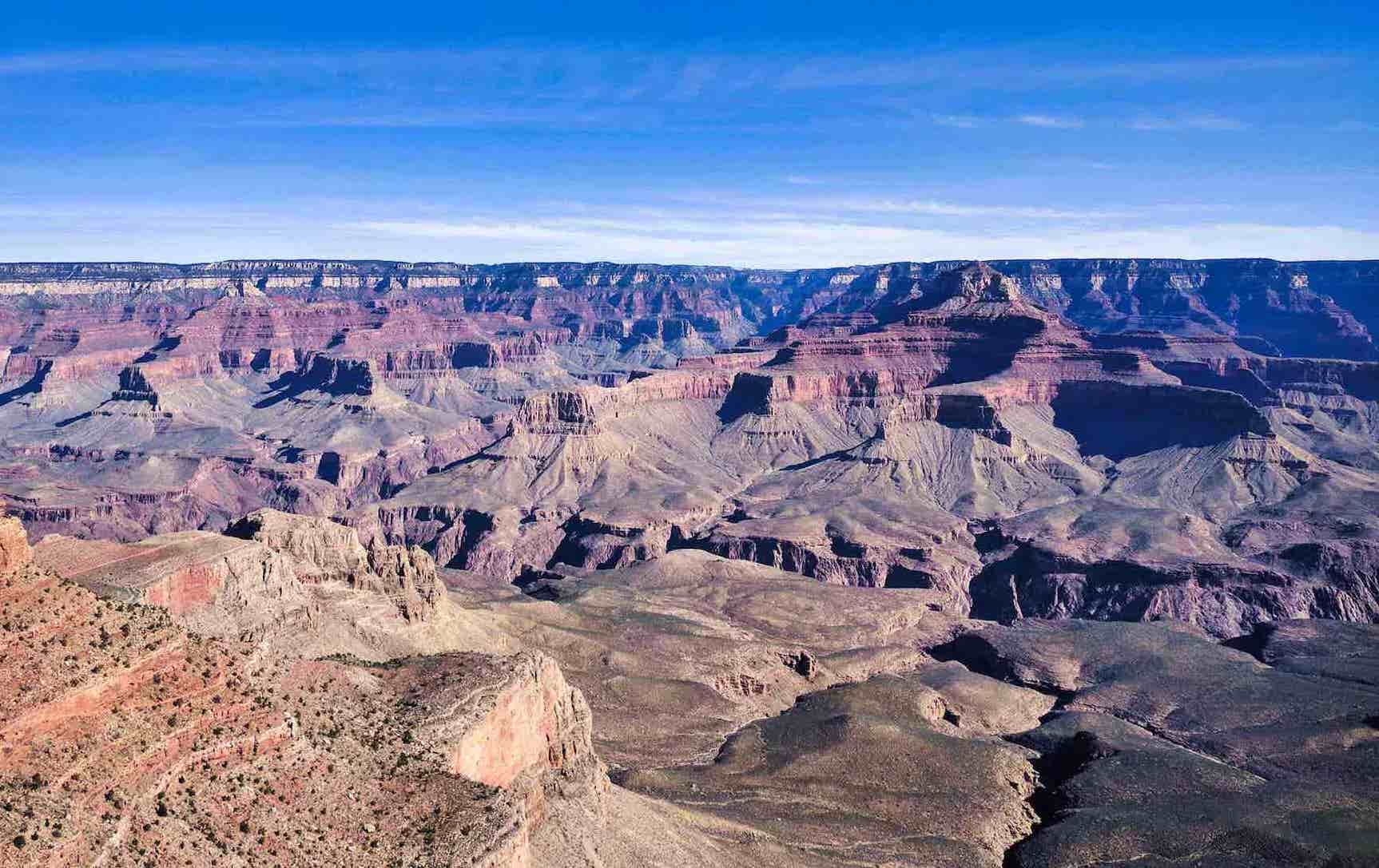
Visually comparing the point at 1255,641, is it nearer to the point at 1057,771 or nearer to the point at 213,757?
the point at 1057,771

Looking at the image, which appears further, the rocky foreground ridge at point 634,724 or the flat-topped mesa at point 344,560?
the flat-topped mesa at point 344,560

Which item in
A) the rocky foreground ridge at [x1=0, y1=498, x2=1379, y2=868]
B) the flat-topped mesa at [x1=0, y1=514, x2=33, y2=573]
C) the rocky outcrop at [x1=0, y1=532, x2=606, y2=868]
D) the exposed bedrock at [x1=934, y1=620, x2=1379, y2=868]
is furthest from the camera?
the exposed bedrock at [x1=934, y1=620, x2=1379, y2=868]

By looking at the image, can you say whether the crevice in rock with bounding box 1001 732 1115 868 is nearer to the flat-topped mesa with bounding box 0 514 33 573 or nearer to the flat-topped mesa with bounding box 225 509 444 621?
the flat-topped mesa with bounding box 225 509 444 621

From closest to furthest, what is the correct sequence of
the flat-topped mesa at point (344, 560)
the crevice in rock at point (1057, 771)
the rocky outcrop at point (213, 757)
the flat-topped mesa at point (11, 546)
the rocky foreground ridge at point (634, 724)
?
the rocky outcrop at point (213, 757)
the rocky foreground ridge at point (634, 724)
the flat-topped mesa at point (11, 546)
the crevice in rock at point (1057, 771)
the flat-topped mesa at point (344, 560)

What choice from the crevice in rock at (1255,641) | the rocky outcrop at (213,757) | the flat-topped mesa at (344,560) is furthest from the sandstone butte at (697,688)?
the crevice in rock at (1255,641)

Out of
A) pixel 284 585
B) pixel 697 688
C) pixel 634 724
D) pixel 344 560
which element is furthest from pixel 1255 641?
pixel 284 585

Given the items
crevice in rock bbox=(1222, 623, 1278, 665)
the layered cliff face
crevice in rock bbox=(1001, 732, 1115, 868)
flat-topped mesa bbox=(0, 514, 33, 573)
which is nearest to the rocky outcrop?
flat-topped mesa bbox=(0, 514, 33, 573)

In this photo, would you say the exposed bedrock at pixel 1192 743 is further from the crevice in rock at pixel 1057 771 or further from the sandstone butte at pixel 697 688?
the sandstone butte at pixel 697 688

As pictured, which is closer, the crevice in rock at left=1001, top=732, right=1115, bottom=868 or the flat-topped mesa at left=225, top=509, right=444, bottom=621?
the crevice in rock at left=1001, top=732, right=1115, bottom=868

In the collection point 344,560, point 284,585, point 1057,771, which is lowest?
point 1057,771

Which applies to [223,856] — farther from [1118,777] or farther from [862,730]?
[1118,777]

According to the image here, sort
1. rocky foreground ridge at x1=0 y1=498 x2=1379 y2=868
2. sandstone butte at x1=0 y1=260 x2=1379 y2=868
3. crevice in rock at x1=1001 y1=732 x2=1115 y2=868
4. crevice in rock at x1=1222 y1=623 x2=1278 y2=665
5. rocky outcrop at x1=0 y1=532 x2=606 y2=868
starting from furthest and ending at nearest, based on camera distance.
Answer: crevice in rock at x1=1222 y1=623 x2=1278 y2=665
crevice in rock at x1=1001 y1=732 x2=1115 y2=868
sandstone butte at x1=0 y1=260 x2=1379 y2=868
rocky foreground ridge at x1=0 y1=498 x2=1379 y2=868
rocky outcrop at x1=0 y1=532 x2=606 y2=868
